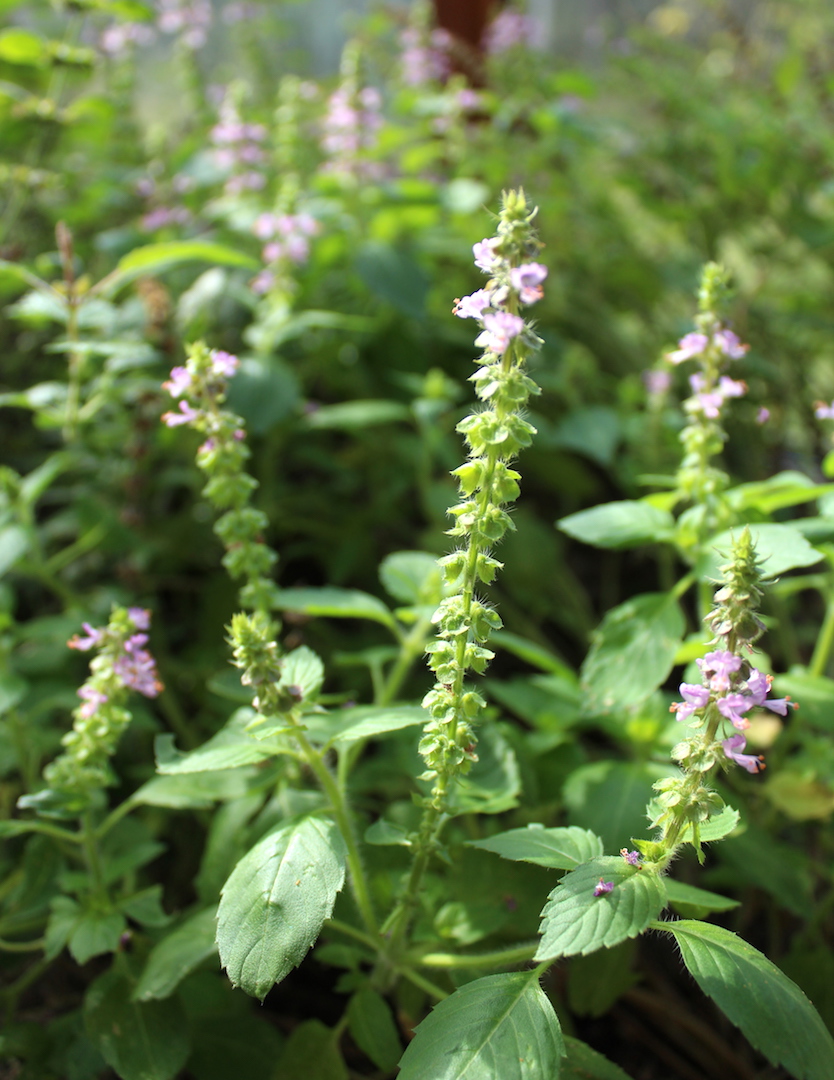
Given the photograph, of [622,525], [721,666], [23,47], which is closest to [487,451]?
[721,666]

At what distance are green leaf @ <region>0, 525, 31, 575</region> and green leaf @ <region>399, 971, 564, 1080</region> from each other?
3.08 ft

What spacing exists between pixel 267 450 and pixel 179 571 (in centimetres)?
36

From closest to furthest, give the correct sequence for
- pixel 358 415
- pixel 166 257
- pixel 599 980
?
pixel 599 980, pixel 166 257, pixel 358 415

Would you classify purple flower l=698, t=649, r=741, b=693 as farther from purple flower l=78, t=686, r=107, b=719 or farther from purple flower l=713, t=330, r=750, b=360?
purple flower l=78, t=686, r=107, b=719

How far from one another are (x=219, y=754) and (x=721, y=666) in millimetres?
540

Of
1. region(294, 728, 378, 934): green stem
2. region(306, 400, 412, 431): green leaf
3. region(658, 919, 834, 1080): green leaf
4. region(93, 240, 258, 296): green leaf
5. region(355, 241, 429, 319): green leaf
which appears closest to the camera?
region(658, 919, 834, 1080): green leaf

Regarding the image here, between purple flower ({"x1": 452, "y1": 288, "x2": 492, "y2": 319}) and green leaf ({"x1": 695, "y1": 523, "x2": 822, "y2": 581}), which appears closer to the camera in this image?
purple flower ({"x1": 452, "y1": 288, "x2": 492, "y2": 319})

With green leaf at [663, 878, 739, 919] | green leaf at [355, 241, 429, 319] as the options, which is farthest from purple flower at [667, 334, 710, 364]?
green leaf at [355, 241, 429, 319]

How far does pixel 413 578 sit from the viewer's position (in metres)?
1.33

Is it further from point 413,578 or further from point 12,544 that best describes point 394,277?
point 12,544

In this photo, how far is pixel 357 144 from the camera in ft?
7.25

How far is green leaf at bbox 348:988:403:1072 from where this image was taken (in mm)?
1002

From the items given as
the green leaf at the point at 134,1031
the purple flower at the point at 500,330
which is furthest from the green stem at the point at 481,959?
the purple flower at the point at 500,330

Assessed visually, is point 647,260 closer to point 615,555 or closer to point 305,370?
point 615,555
